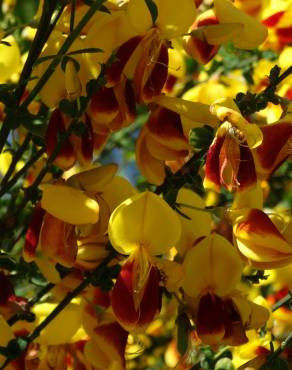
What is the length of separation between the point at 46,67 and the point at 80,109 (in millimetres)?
111

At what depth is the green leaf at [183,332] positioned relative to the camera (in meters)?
1.28

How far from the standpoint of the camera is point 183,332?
1.30 metres

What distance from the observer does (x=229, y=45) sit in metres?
1.99

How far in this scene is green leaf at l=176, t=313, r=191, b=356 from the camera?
1284 mm

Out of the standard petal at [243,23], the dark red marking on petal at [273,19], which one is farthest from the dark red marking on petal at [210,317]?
the dark red marking on petal at [273,19]

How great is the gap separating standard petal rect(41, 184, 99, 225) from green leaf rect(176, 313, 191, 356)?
22cm

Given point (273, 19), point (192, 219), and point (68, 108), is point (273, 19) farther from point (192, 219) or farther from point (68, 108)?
point (68, 108)

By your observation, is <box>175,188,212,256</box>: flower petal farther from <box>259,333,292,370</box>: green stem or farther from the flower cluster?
<box>259,333,292,370</box>: green stem

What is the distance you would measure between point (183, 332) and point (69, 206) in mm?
256

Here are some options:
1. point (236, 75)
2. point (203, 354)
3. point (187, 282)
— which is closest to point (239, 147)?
point (187, 282)

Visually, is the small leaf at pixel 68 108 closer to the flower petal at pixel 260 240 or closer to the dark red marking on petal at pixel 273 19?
the flower petal at pixel 260 240

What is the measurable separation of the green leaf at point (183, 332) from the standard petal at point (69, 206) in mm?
222

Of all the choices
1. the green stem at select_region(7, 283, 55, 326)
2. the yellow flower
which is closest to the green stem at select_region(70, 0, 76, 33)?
the yellow flower

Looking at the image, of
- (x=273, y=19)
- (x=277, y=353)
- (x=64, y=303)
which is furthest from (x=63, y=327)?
(x=273, y=19)
